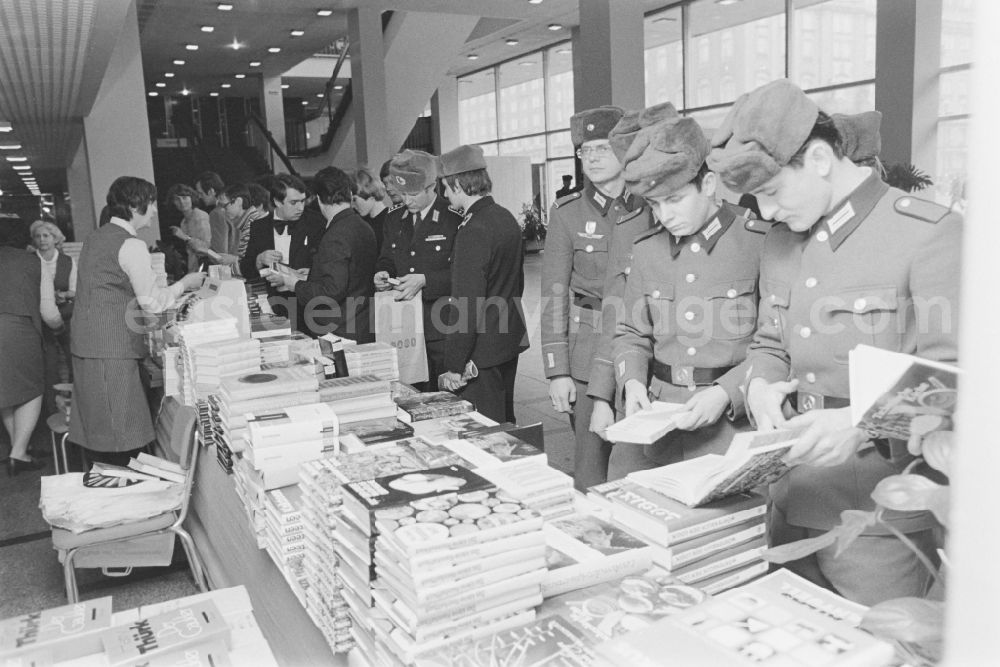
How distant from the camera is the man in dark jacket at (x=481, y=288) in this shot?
372 centimetres

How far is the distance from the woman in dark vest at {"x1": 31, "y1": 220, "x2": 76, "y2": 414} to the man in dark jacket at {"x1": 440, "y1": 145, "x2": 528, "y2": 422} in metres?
3.38

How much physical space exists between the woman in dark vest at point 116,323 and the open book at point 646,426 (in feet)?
9.55

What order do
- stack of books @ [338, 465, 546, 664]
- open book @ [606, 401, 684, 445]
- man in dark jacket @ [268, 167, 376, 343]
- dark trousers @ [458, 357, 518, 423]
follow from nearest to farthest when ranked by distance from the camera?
1. stack of books @ [338, 465, 546, 664]
2. open book @ [606, 401, 684, 445]
3. dark trousers @ [458, 357, 518, 423]
4. man in dark jacket @ [268, 167, 376, 343]

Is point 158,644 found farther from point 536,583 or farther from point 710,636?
point 710,636

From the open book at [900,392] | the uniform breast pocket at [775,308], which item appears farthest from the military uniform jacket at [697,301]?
the open book at [900,392]

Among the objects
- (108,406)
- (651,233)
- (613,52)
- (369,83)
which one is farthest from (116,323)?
(369,83)

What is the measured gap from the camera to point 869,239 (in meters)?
1.73

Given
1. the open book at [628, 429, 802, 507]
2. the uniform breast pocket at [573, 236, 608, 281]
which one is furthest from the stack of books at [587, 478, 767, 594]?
the uniform breast pocket at [573, 236, 608, 281]

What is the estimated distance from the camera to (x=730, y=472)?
1.38 m

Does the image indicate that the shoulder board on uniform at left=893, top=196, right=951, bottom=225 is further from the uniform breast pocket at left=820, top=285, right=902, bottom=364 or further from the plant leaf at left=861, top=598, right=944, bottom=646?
the plant leaf at left=861, top=598, right=944, bottom=646

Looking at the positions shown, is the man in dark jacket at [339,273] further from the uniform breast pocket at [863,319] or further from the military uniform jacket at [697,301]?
the uniform breast pocket at [863,319]

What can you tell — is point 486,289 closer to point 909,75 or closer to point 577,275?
point 577,275

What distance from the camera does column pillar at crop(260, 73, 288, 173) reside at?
1755cm

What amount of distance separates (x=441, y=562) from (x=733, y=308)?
137cm
